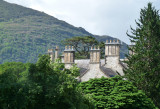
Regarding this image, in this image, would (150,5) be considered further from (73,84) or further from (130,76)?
(73,84)

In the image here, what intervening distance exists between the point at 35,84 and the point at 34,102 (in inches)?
42.1

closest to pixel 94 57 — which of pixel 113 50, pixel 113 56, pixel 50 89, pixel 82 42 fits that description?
pixel 113 50

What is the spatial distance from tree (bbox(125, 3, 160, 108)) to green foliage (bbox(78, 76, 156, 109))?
2953 millimetres

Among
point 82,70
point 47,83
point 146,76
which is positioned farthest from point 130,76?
point 47,83

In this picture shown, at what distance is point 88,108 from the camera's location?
21719 mm

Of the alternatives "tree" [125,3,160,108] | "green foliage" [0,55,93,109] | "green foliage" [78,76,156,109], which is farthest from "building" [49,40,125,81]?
"green foliage" [0,55,93,109]

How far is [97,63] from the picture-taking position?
45750mm

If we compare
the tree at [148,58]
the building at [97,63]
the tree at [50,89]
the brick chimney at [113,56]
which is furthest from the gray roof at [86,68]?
the tree at [50,89]

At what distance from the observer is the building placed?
149ft

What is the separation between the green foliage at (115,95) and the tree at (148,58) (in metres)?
2.95

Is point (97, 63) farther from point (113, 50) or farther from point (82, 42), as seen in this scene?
point (82, 42)

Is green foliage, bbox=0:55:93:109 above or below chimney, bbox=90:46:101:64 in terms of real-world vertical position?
below

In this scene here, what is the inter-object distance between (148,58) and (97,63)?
10.4 meters

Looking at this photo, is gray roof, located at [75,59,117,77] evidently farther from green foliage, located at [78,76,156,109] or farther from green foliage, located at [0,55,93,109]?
green foliage, located at [0,55,93,109]
